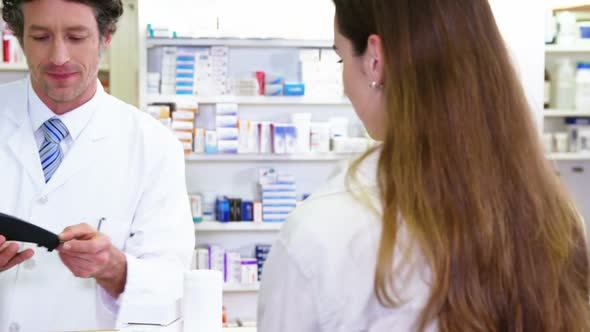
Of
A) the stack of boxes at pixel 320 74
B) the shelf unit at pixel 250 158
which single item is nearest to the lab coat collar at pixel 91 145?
the shelf unit at pixel 250 158

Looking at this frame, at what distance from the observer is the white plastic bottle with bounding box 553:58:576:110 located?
512 cm

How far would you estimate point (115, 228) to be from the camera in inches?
81.7

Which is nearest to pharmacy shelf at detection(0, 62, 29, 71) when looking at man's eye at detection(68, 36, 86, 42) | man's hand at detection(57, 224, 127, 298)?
man's eye at detection(68, 36, 86, 42)

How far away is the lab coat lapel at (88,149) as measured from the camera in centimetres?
206

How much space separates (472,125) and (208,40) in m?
3.67

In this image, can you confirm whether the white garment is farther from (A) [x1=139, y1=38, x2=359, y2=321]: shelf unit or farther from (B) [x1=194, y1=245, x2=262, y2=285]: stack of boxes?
(B) [x1=194, y1=245, x2=262, y2=285]: stack of boxes

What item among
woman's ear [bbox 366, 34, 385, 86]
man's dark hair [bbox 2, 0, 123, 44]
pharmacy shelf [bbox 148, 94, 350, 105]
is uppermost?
man's dark hair [bbox 2, 0, 123, 44]

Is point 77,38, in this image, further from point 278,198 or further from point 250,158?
point 278,198

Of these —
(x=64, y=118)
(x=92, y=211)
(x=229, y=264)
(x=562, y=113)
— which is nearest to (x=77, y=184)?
(x=92, y=211)

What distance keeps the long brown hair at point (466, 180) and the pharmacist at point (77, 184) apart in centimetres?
Answer: 109

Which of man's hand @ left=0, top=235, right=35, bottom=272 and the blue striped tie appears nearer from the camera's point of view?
man's hand @ left=0, top=235, right=35, bottom=272

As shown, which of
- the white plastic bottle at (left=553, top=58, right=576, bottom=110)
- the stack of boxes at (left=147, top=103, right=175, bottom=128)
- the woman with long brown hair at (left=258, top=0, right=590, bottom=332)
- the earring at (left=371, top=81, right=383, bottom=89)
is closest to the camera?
the woman with long brown hair at (left=258, top=0, right=590, bottom=332)

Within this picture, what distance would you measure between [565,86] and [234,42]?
2.33 m

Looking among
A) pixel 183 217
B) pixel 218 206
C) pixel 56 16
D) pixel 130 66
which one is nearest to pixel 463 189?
pixel 183 217
